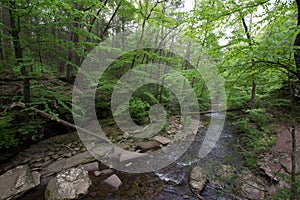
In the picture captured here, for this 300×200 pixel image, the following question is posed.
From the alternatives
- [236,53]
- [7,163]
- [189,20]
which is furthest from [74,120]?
[236,53]

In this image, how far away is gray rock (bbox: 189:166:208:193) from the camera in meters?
3.24

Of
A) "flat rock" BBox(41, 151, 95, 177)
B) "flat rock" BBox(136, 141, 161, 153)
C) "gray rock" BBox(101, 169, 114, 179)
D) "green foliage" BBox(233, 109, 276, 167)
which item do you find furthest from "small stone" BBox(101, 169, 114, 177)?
"green foliage" BBox(233, 109, 276, 167)

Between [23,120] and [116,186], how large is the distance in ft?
11.9

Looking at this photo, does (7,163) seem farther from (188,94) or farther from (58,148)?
(188,94)

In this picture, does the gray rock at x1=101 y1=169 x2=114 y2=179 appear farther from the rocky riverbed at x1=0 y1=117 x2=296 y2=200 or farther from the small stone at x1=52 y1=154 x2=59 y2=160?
the small stone at x1=52 y1=154 x2=59 y2=160

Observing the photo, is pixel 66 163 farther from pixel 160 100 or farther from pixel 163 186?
pixel 160 100

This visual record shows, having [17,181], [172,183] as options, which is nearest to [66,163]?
[17,181]

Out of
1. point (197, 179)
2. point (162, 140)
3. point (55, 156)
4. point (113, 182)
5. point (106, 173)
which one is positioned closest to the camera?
point (113, 182)

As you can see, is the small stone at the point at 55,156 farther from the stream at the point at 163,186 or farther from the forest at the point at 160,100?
the stream at the point at 163,186

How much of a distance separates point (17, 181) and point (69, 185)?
3.82 ft

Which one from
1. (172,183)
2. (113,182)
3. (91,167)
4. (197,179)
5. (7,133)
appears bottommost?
(91,167)

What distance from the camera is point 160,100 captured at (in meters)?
8.77

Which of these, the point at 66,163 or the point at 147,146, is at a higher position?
the point at 147,146

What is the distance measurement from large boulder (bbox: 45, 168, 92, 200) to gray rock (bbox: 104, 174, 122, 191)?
419mm
